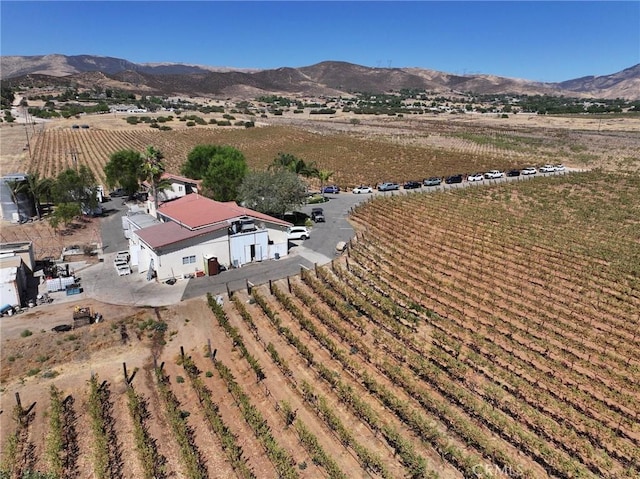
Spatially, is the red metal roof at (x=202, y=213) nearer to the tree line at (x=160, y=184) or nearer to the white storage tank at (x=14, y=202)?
the tree line at (x=160, y=184)

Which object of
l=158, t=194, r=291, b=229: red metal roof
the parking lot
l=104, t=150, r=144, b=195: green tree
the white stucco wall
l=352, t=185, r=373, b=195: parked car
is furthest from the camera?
l=352, t=185, r=373, b=195: parked car

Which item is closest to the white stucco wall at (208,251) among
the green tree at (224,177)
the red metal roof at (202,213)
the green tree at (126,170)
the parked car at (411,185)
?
the red metal roof at (202,213)

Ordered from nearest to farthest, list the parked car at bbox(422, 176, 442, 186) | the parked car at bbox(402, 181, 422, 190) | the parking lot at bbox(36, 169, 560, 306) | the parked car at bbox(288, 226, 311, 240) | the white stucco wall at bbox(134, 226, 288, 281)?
the parking lot at bbox(36, 169, 560, 306) < the white stucco wall at bbox(134, 226, 288, 281) < the parked car at bbox(288, 226, 311, 240) < the parked car at bbox(402, 181, 422, 190) < the parked car at bbox(422, 176, 442, 186)

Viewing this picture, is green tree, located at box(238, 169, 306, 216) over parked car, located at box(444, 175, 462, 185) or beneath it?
over

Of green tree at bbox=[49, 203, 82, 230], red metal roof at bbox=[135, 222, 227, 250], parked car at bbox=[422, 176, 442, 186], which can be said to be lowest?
parked car at bbox=[422, 176, 442, 186]

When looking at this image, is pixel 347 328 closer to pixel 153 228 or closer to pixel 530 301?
pixel 530 301

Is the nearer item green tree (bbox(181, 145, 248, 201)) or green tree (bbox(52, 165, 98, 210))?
green tree (bbox(52, 165, 98, 210))

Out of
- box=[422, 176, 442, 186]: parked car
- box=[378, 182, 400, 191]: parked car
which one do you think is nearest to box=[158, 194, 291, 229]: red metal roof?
box=[378, 182, 400, 191]: parked car

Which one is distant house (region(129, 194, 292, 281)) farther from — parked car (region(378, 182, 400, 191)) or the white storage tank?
parked car (region(378, 182, 400, 191))

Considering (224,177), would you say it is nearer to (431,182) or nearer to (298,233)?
(298,233)
